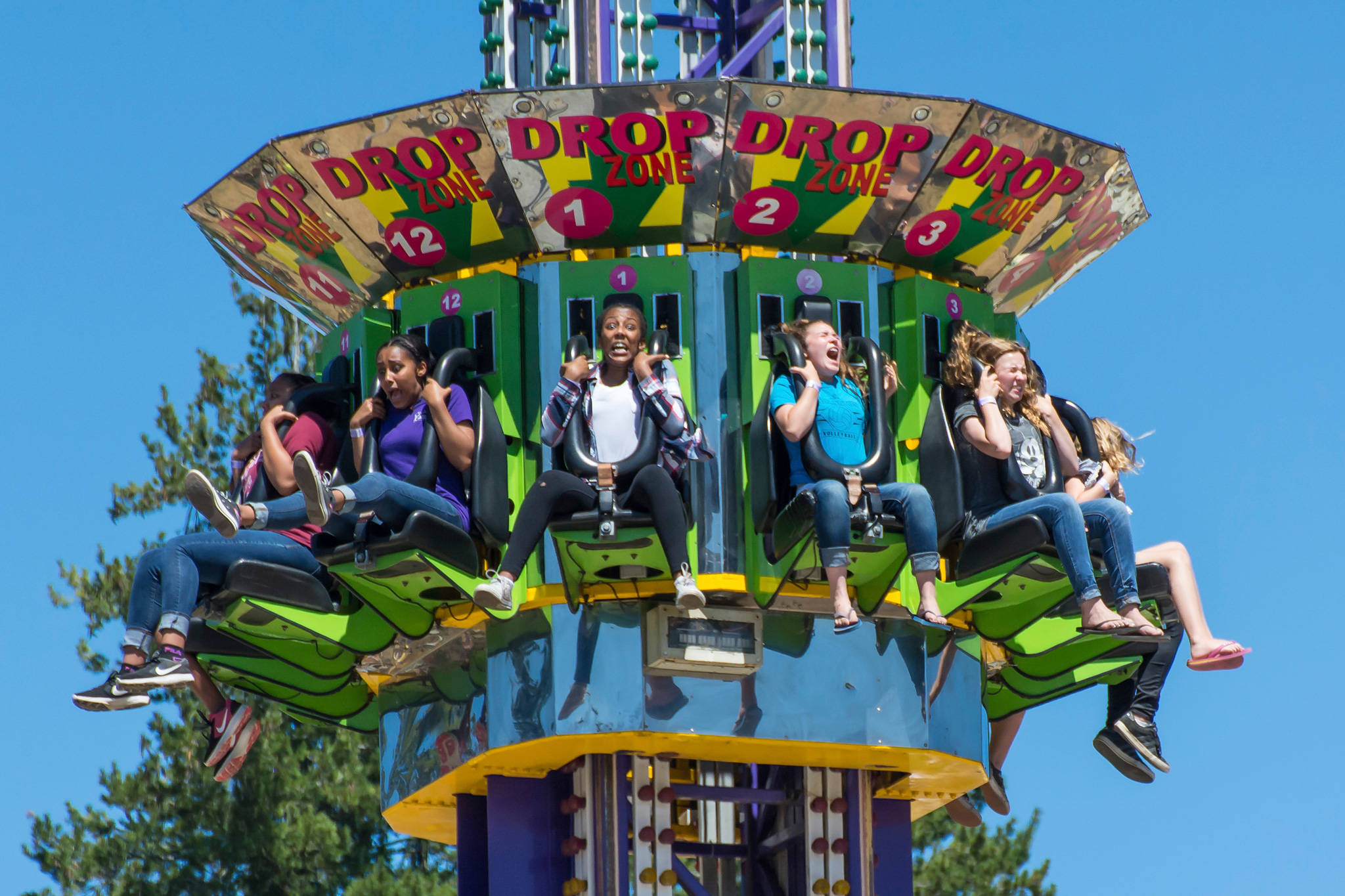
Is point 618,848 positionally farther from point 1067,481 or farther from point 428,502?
point 1067,481

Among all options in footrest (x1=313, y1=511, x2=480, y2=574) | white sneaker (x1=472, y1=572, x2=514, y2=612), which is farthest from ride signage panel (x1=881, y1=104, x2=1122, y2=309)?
white sneaker (x1=472, y1=572, x2=514, y2=612)

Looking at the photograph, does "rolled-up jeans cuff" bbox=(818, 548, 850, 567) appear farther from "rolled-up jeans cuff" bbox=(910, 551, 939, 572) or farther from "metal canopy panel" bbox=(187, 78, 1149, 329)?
"metal canopy panel" bbox=(187, 78, 1149, 329)

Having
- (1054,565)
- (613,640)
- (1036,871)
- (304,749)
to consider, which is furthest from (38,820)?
(1054,565)

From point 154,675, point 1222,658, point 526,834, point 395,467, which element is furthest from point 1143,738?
point 154,675

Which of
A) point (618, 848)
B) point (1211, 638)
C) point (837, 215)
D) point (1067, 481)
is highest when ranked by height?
point (837, 215)

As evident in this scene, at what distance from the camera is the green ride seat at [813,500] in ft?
55.4

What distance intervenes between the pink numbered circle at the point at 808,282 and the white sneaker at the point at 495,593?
326 centimetres

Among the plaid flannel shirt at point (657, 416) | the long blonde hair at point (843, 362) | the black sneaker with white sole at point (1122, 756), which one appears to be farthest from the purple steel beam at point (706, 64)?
the black sneaker with white sole at point (1122, 756)

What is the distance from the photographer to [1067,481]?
713 inches

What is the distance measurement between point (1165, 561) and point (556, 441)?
4.52 metres

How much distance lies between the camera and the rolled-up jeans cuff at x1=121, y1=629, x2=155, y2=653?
56.0 feet

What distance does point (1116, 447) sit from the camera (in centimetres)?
1869

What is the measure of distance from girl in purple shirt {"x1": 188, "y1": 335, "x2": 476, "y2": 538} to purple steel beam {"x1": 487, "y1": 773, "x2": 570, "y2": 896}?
7.64 ft

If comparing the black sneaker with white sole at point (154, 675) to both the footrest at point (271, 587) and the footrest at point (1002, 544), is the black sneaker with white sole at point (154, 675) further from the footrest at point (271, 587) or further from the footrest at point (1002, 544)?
the footrest at point (1002, 544)
